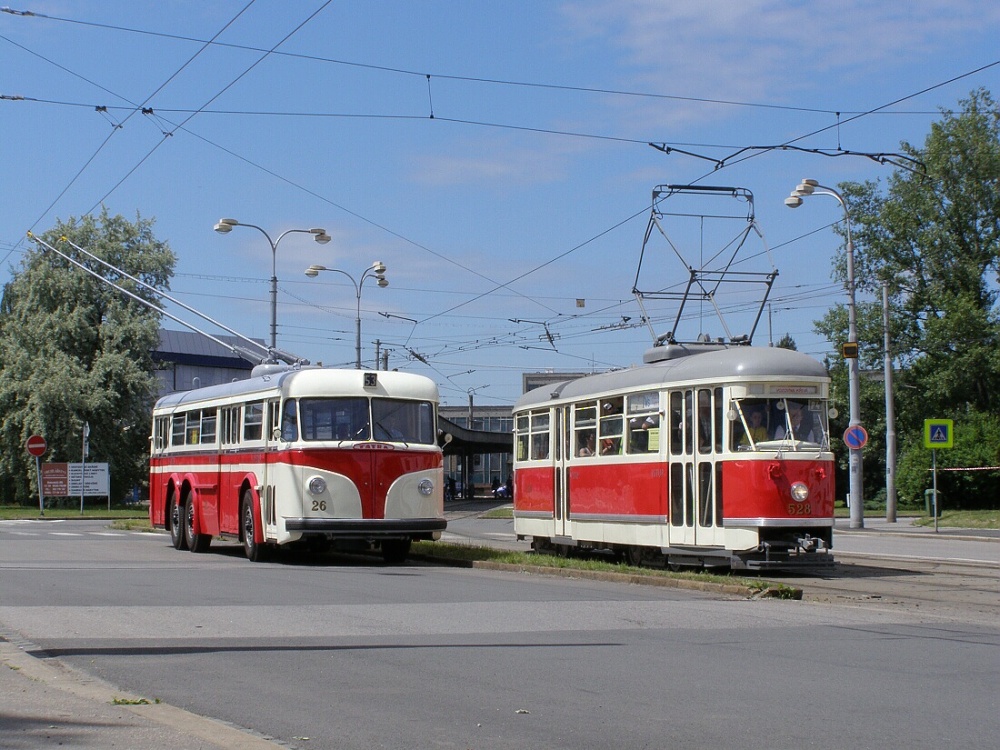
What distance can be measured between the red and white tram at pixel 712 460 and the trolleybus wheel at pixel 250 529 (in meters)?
5.27

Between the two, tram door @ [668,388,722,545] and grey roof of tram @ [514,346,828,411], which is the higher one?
grey roof of tram @ [514,346,828,411]

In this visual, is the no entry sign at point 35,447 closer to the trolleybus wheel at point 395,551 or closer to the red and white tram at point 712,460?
the trolleybus wheel at point 395,551

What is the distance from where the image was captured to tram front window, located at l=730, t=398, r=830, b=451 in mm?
17812

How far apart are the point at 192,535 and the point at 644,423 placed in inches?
381

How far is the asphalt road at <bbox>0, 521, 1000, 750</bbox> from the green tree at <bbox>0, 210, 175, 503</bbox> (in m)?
44.2

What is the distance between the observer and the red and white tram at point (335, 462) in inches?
783

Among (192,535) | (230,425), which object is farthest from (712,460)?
(192,535)

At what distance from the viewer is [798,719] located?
24.7 feet

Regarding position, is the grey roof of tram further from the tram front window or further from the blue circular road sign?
the blue circular road sign

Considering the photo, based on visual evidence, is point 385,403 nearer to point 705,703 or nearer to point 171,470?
point 171,470

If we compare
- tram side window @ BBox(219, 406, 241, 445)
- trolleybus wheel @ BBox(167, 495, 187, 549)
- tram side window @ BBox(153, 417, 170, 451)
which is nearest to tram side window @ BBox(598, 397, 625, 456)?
tram side window @ BBox(219, 406, 241, 445)

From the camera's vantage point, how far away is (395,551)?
21.6m

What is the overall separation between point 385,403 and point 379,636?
9839mm

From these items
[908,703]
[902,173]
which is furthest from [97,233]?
[908,703]
